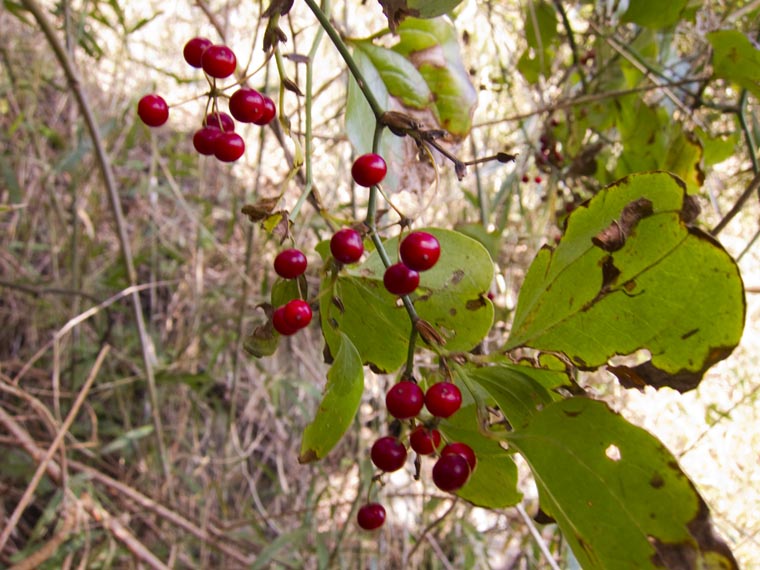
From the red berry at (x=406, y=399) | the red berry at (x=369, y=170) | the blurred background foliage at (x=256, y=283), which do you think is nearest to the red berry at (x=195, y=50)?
the red berry at (x=369, y=170)

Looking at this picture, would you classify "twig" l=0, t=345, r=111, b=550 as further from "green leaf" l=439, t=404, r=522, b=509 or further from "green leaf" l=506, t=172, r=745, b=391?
"green leaf" l=506, t=172, r=745, b=391

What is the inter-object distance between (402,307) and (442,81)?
0.27 metres

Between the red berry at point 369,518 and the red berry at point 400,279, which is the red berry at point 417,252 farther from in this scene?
the red berry at point 369,518

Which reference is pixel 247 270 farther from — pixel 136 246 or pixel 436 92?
pixel 436 92

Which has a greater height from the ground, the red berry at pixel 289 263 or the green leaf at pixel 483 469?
the red berry at pixel 289 263

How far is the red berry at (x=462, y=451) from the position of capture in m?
0.42

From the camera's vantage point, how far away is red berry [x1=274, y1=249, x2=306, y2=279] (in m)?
0.43

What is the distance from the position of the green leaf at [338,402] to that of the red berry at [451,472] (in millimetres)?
64

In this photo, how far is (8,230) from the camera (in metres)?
1.85

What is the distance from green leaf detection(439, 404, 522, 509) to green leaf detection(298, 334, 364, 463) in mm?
69

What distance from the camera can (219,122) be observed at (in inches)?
21.3

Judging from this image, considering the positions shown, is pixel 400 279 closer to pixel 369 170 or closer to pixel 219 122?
pixel 369 170

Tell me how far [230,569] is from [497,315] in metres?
0.90

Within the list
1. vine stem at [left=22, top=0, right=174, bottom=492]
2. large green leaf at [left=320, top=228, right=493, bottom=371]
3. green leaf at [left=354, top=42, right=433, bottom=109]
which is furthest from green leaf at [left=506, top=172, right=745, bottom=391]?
vine stem at [left=22, top=0, right=174, bottom=492]
